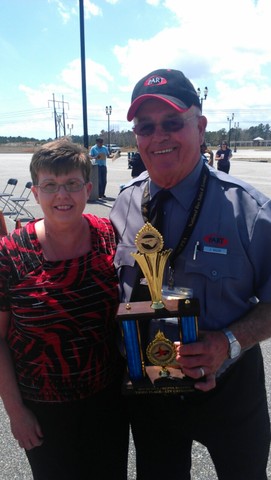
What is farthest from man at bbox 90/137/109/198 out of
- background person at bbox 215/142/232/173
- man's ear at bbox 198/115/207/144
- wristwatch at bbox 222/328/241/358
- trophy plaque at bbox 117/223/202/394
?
wristwatch at bbox 222/328/241/358

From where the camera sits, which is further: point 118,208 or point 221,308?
point 118,208

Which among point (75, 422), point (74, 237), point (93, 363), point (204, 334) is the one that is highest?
point (74, 237)

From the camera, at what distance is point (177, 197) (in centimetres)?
173

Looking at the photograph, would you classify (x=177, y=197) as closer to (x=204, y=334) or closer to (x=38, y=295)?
(x=204, y=334)

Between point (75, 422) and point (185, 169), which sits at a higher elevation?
point (185, 169)

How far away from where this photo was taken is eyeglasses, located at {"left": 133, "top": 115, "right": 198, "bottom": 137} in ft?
5.50

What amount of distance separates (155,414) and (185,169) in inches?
44.2

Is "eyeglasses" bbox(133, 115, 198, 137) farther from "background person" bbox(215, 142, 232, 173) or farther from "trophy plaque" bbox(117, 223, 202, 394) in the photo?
"background person" bbox(215, 142, 232, 173)

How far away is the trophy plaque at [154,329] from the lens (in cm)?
145

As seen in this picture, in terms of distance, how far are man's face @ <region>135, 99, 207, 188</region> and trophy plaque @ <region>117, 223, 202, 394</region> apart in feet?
1.05

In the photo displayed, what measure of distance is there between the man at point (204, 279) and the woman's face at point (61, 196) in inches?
10.5

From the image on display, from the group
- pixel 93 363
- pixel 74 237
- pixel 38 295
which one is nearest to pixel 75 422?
pixel 93 363

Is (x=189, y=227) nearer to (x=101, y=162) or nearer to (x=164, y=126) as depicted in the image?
(x=164, y=126)

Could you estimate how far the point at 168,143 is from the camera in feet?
5.50
